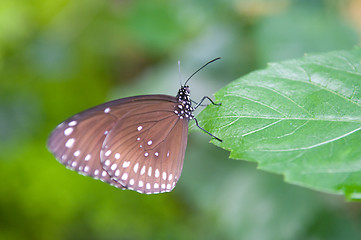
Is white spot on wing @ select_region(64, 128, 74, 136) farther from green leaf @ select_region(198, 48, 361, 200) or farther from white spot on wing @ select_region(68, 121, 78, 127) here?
green leaf @ select_region(198, 48, 361, 200)

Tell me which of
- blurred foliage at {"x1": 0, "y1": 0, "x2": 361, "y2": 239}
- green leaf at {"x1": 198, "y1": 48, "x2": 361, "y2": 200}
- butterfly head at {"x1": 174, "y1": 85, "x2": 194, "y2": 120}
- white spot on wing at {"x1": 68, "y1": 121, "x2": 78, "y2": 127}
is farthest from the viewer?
blurred foliage at {"x1": 0, "y1": 0, "x2": 361, "y2": 239}

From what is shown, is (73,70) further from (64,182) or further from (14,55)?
(64,182)

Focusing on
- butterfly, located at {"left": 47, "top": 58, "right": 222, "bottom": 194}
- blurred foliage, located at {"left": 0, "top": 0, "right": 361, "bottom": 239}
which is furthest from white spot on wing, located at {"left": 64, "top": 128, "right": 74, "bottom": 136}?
blurred foliage, located at {"left": 0, "top": 0, "right": 361, "bottom": 239}

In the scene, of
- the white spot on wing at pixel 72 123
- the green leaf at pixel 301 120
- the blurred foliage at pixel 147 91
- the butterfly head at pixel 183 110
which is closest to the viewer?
the green leaf at pixel 301 120

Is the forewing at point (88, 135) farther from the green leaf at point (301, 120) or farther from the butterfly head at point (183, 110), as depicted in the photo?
the green leaf at point (301, 120)

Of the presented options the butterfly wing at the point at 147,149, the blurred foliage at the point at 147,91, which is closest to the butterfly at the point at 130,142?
the butterfly wing at the point at 147,149

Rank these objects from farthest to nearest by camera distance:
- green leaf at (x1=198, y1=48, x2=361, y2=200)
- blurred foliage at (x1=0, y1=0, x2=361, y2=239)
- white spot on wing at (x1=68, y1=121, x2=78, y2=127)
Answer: blurred foliage at (x1=0, y1=0, x2=361, y2=239), white spot on wing at (x1=68, y1=121, x2=78, y2=127), green leaf at (x1=198, y1=48, x2=361, y2=200)
